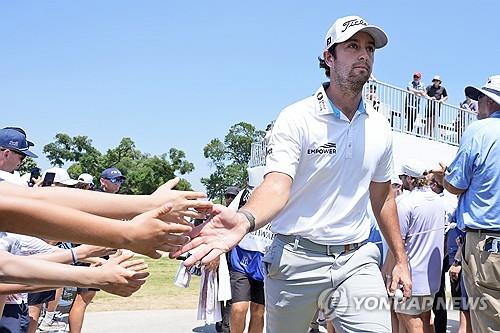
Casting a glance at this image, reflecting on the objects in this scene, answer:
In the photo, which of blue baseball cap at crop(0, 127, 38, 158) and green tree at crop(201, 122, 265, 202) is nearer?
blue baseball cap at crop(0, 127, 38, 158)

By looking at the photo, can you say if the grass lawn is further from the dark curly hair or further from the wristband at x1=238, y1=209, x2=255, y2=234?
the wristband at x1=238, y1=209, x2=255, y2=234

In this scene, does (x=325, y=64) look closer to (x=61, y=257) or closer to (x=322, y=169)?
(x=322, y=169)

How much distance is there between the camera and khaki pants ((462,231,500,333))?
4.80 metres

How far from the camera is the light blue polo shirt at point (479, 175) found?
4.94 meters

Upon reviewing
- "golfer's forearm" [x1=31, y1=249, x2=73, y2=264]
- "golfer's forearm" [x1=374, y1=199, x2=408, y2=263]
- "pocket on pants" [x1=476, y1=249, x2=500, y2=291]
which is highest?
"golfer's forearm" [x1=374, y1=199, x2=408, y2=263]

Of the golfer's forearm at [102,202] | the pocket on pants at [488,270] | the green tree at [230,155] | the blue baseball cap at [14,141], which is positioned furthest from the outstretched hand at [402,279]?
the green tree at [230,155]

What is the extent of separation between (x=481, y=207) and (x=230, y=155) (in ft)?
248

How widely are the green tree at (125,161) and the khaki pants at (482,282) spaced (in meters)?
39.7

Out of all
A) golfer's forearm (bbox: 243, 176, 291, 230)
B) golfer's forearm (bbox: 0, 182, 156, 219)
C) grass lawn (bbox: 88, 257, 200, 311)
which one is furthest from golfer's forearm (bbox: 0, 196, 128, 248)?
grass lawn (bbox: 88, 257, 200, 311)

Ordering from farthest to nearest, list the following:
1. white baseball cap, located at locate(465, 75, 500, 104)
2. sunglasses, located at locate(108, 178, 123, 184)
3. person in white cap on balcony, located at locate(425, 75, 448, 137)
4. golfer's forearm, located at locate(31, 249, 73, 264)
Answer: person in white cap on balcony, located at locate(425, 75, 448, 137), sunglasses, located at locate(108, 178, 123, 184), white baseball cap, located at locate(465, 75, 500, 104), golfer's forearm, located at locate(31, 249, 73, 264)

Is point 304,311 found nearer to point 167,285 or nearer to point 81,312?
point 81,312

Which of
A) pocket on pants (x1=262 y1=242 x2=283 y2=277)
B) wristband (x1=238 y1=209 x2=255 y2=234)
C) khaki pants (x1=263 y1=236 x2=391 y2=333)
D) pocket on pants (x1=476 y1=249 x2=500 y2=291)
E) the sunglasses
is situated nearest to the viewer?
wristband (x1=238 y1=209 x2=255 y2=234)

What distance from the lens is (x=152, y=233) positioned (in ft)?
6.76

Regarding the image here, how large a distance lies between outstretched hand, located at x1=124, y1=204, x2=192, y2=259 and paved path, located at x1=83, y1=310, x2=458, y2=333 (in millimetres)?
6725
